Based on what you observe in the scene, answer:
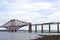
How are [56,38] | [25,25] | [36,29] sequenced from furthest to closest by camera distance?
[25,25], [36,29], [56,38]

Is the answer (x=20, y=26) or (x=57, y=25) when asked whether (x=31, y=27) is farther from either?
(x=57, y=25)

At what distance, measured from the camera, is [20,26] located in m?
134

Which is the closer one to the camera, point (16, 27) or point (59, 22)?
point (59, 22)

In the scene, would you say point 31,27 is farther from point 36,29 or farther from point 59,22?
point 59,22

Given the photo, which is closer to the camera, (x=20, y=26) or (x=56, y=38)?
(x=56, y=38)

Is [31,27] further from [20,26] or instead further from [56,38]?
[56,38]

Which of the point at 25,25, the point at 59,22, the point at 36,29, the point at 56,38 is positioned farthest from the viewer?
the point at 25,25

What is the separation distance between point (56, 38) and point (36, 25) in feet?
337

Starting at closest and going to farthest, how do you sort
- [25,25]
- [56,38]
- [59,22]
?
1. [56,38]
2. [59,22]
3. [25,25]

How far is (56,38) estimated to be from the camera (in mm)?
17656

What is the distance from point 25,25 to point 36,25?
1497 centimetres

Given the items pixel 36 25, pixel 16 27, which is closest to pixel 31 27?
pixel 36 25

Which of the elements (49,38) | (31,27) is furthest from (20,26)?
(49,38)

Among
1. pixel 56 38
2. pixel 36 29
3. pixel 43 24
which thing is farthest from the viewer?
pixel 36 29
